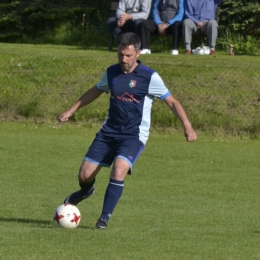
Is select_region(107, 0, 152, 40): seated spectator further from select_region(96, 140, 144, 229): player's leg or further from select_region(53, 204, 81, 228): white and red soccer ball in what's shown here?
select_region(53, 204, 81, 228): white and red soccer ball

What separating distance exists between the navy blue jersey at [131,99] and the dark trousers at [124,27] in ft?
36.9

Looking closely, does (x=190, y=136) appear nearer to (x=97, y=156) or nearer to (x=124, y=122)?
(x=124, y=122)

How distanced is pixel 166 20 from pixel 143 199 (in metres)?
9.88

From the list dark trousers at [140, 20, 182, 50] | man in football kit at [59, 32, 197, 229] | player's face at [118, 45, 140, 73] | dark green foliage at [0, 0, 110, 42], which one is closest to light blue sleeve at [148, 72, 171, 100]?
man in football kit at [59, 32, 197, 229]

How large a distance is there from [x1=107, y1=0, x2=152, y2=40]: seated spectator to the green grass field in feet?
10.2

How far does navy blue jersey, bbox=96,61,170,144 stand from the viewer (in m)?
8.06

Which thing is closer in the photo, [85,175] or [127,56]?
[127,56]

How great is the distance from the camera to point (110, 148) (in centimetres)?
820

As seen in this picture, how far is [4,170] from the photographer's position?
12.7 m

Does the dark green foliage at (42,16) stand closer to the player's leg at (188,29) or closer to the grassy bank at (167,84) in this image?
the grassy bank at (167,84)

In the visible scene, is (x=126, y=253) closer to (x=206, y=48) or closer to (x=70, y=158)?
(x=70, y=158)

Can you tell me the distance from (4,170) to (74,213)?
4.97m

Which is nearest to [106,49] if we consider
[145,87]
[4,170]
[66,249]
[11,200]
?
[4,170]

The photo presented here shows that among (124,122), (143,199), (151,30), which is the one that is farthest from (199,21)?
(124,122)
